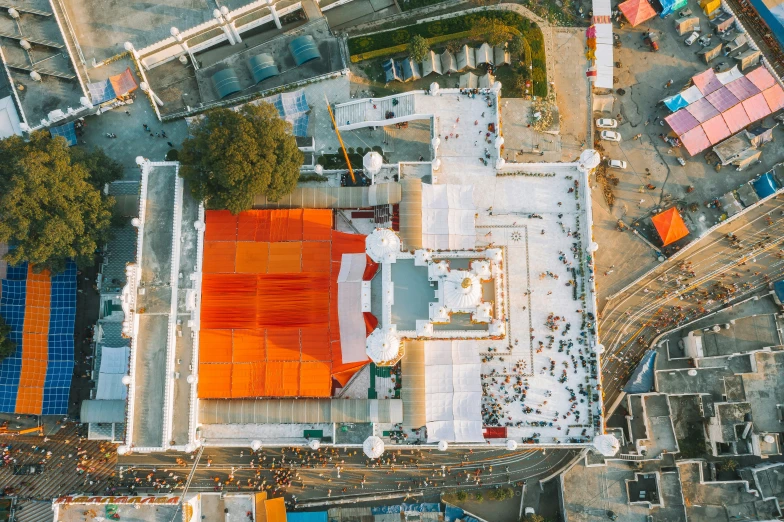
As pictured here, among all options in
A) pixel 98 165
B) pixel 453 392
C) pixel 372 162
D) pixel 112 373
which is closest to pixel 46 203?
pixel 98 165

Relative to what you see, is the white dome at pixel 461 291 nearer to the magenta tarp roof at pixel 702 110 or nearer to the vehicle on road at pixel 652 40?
the magenta tarp roof at pixel 702 110

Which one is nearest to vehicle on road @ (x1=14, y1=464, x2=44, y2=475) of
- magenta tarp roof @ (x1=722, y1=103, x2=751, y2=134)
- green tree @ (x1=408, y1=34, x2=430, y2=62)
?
green tree @ (x1=408, y1=34, x2=430, y2=62)

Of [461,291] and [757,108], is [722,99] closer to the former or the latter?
[757,108]

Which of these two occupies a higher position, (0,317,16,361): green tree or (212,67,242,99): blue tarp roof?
(212,67,242,99): blue tarp roof

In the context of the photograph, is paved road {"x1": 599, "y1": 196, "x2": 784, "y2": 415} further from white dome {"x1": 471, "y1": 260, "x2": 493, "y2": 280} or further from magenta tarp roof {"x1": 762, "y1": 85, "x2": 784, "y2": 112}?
white dome {"x1": 471, "y1": 260, "x2": 493, "y2": 280}

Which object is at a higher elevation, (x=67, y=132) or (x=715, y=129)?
(x=715, y=129)

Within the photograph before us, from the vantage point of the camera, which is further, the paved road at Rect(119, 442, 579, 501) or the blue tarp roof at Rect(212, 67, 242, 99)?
the blue tarp roof at Rect(212, 67, 242, 99)

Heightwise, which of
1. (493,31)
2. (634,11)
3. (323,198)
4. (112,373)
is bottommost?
(112,373)
